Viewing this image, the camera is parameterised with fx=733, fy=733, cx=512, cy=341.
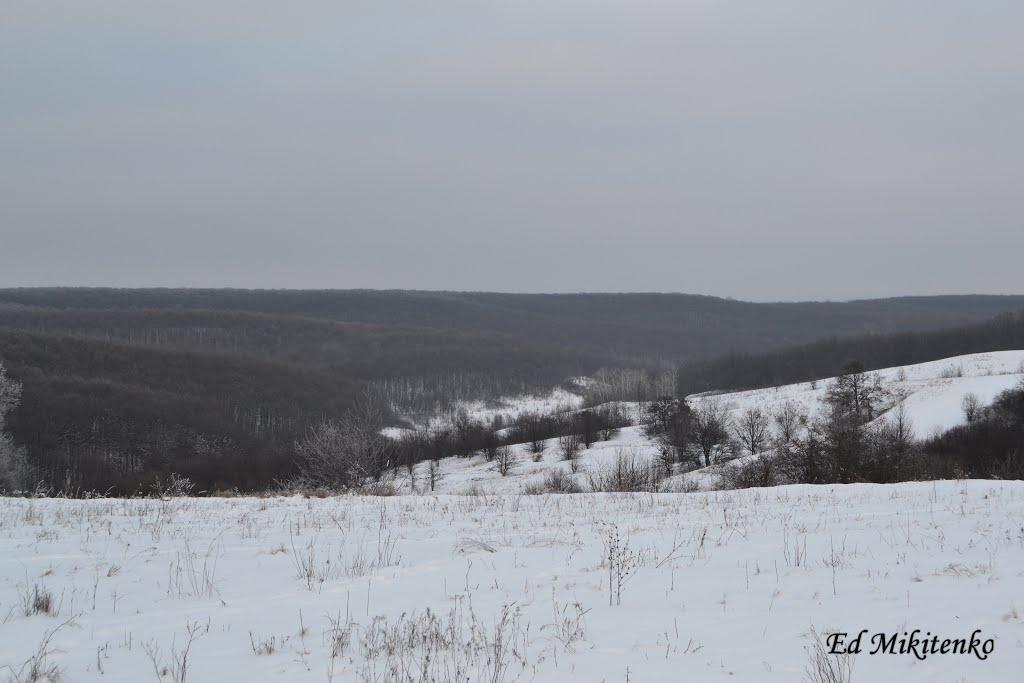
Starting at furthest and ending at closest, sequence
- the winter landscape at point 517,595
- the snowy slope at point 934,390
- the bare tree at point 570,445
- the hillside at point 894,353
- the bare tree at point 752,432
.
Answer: the hillside at point 894,353, the bare tree at point 570,445, the bare tree at point 752,432, the snowy slope at point 934,390, the winter landscape at point 517,595

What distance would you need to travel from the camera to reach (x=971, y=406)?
261 feet

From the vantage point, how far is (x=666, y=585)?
7.70 metres

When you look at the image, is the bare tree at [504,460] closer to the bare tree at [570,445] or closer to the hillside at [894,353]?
the bare tree at [570,445]

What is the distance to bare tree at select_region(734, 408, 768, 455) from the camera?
83000 mm

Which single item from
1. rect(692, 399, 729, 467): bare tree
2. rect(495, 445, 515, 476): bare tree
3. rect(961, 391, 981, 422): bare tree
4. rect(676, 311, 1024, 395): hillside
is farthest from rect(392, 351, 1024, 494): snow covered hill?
rect(676, 311, 1024, 395): hillside

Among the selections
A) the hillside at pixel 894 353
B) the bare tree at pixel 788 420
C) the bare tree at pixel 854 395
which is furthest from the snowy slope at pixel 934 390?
the hillside at pixel 894 353

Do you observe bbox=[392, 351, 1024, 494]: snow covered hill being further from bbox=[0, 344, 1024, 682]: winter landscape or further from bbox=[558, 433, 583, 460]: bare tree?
bbox=[0, 344, 1024, 682]: winter landscape

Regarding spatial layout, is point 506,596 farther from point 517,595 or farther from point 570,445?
point 570,445

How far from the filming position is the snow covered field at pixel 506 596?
18.3 feet

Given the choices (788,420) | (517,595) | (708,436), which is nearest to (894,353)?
(788,420)

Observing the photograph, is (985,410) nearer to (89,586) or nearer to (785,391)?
(785,391)

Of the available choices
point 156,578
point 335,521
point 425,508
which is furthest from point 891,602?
point 425,508

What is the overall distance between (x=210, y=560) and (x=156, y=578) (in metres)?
1.01

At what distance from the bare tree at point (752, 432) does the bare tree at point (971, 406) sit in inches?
812
